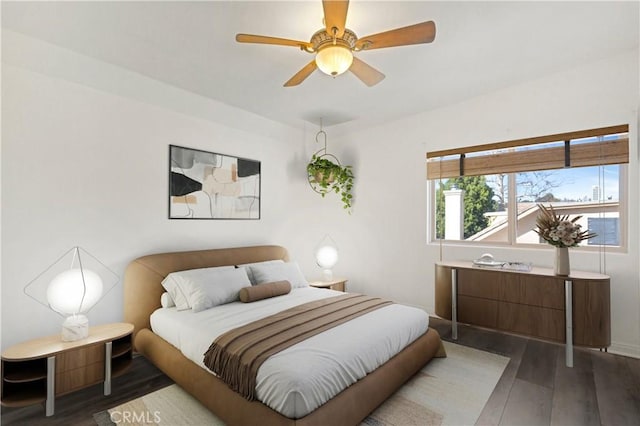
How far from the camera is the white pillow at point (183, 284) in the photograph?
9.04ft

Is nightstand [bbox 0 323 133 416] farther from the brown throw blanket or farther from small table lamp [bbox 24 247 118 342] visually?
the brown throw blanket

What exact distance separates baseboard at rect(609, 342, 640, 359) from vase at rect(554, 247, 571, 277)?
2.83 ft

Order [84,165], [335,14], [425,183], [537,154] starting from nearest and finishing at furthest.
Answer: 1. [335,14]
2. [84,165]
3. [537,154]
4. [425,183]

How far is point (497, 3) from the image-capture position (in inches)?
80.3

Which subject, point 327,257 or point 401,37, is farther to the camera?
point 327,257

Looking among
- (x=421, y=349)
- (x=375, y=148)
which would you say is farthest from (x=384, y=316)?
(x=375, y=148)

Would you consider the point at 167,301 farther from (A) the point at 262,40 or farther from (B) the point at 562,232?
(B) the point at 562,232

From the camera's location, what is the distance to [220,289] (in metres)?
2.86

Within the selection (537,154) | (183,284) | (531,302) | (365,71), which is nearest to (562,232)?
(531,302)

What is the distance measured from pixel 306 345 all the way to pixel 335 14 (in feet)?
6.36

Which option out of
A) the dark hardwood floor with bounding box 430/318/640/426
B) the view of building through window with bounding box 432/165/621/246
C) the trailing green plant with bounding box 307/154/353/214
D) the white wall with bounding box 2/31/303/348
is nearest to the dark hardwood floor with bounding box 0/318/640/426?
→ the dark hardwood floor with bounding box 430/318/640/426

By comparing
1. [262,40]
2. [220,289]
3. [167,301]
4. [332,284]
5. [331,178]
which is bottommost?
[332,284]

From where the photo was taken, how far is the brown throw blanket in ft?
5.86

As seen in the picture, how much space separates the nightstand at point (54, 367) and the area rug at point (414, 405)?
0.31m
